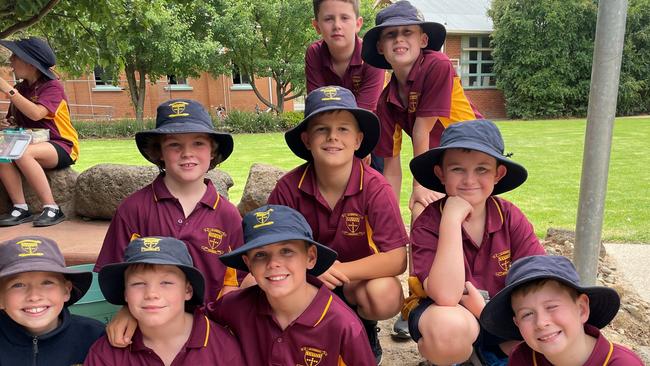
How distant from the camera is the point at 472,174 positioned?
2.40m

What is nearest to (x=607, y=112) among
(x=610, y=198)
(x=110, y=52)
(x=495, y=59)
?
(x=110, y=52)

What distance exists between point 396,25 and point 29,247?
223cm

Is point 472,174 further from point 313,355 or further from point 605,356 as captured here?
point 313,355

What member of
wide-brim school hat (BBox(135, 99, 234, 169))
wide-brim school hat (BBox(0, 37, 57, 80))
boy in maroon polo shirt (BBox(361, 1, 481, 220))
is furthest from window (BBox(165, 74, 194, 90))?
wide-brim school hat (BBox(135, 99, 234, 169))

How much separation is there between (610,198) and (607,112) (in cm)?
587

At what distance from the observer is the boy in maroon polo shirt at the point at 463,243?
7.46ft

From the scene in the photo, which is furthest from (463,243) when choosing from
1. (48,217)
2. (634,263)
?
(48,217)

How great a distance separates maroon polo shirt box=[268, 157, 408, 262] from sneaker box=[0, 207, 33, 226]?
2.91 meters

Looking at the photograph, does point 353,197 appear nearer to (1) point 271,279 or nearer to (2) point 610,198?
(1) point 271,279

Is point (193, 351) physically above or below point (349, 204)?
below

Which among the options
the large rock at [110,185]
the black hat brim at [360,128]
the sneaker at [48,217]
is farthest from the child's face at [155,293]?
the sneaker at [48,217]

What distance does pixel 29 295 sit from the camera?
87.8 inches

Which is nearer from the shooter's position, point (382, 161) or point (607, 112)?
point (607, 112)

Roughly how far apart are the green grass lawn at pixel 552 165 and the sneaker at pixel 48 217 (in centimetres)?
309
